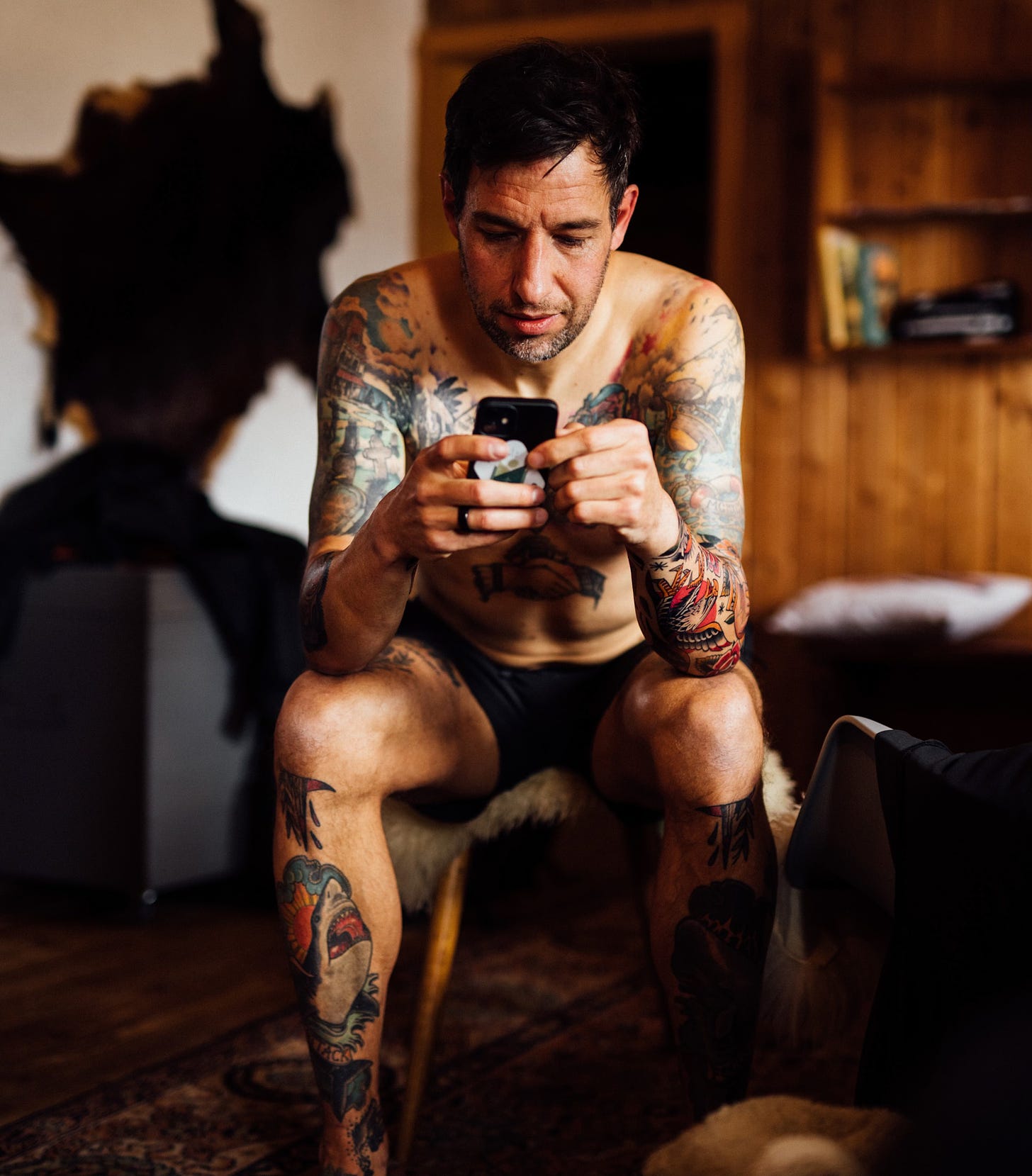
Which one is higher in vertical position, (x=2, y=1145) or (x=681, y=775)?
(x=681, y=775)

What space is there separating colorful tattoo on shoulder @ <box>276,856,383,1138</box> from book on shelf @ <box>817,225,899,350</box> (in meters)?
2.17

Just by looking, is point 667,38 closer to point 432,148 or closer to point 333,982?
point 432,148

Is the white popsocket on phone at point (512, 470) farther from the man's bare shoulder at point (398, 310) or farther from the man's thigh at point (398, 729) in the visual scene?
the man's bare shoulder at point (398, 310)

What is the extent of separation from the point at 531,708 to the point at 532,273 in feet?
1.49

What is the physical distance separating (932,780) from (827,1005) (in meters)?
0.40

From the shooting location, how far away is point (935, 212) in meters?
2.85

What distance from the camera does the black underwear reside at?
1.29 metres

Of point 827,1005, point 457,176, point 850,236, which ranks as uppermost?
point 850,236

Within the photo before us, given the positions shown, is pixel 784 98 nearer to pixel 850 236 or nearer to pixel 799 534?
pixel 850 236

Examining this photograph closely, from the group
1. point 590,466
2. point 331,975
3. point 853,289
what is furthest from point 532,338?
point 853,289

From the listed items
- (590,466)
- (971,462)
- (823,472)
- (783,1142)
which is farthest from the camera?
(823,472)

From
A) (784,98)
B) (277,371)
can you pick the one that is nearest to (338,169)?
(277,371)

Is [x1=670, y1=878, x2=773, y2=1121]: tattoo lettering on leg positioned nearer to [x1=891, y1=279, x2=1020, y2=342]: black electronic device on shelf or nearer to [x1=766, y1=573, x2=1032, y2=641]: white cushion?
[x1=766, y1=573, x2=1032, y2=641]: white cushion

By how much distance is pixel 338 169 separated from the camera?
3100 mm
